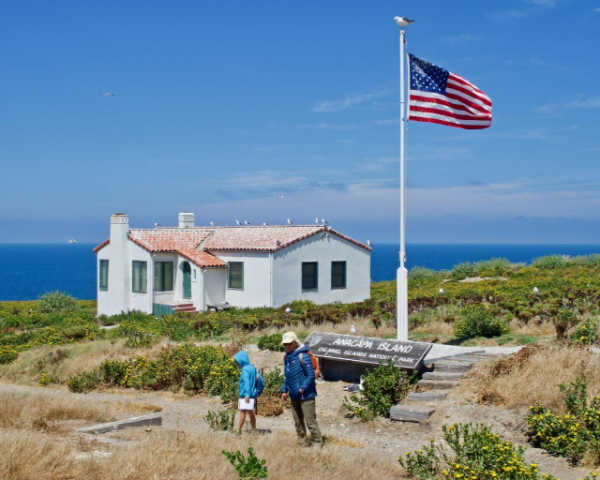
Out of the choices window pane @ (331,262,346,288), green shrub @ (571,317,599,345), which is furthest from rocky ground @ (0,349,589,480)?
window pane @ (331,262,346,288)

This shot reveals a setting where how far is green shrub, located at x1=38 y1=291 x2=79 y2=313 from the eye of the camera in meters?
36.5

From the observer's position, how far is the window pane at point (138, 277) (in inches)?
1189

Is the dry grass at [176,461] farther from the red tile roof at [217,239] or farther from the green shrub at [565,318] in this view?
the red tile roof at [217,239]

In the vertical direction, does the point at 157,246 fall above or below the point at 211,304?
above

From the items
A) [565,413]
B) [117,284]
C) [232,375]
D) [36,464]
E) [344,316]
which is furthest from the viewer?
[117,284]

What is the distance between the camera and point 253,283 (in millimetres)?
28406

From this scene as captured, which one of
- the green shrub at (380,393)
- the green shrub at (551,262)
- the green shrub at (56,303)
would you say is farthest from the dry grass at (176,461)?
the green shrub at (551,262)

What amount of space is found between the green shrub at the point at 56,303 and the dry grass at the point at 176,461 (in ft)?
98.7

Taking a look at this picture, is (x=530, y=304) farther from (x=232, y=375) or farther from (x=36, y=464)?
(x=36, y=464)

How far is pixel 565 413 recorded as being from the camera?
9961mm

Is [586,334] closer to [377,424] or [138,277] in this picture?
[377,424]

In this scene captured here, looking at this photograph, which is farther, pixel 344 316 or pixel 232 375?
pixel 344 316

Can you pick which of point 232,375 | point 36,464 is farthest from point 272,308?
point 36,464

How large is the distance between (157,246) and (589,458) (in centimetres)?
2399
